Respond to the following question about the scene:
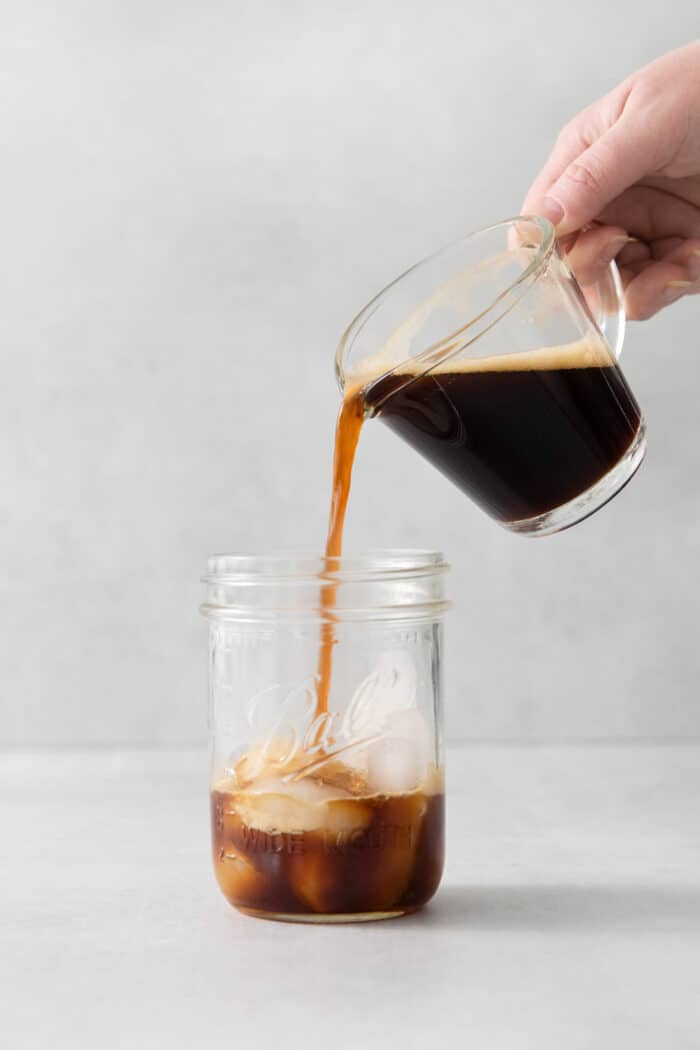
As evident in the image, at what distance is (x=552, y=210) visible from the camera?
44.3 inches

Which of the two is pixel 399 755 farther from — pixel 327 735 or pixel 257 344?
pixel 257 344

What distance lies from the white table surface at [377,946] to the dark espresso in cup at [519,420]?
0.31 metres

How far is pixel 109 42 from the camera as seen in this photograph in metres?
1.85

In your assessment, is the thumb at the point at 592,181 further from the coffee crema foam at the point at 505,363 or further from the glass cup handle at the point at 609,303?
the coffee crema foam at the point at 505,363

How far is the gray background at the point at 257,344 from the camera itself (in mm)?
1846

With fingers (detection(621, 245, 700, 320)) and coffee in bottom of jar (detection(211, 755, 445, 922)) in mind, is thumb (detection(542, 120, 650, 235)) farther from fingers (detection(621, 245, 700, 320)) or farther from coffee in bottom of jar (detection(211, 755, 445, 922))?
coffee in bottom of jar (detection(211, 755, 445, 922))

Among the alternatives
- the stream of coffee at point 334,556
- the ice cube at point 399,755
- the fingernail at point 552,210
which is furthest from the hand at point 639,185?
the ice cube at point 399,755

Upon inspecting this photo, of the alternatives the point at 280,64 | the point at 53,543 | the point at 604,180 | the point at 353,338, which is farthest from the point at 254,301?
the point at 353,338

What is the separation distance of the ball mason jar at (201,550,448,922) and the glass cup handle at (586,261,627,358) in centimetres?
27

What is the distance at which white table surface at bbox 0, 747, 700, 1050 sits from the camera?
0.77 m

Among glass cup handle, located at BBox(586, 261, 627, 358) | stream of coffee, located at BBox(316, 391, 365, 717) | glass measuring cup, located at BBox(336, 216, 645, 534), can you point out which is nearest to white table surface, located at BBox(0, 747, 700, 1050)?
stream of coffee, located at BBox(316, 391, 365, 717)

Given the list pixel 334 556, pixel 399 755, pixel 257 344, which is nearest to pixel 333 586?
pixel 334 556

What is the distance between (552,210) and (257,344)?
2.62ft

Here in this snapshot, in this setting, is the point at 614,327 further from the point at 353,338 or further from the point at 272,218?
the point at 272,218
